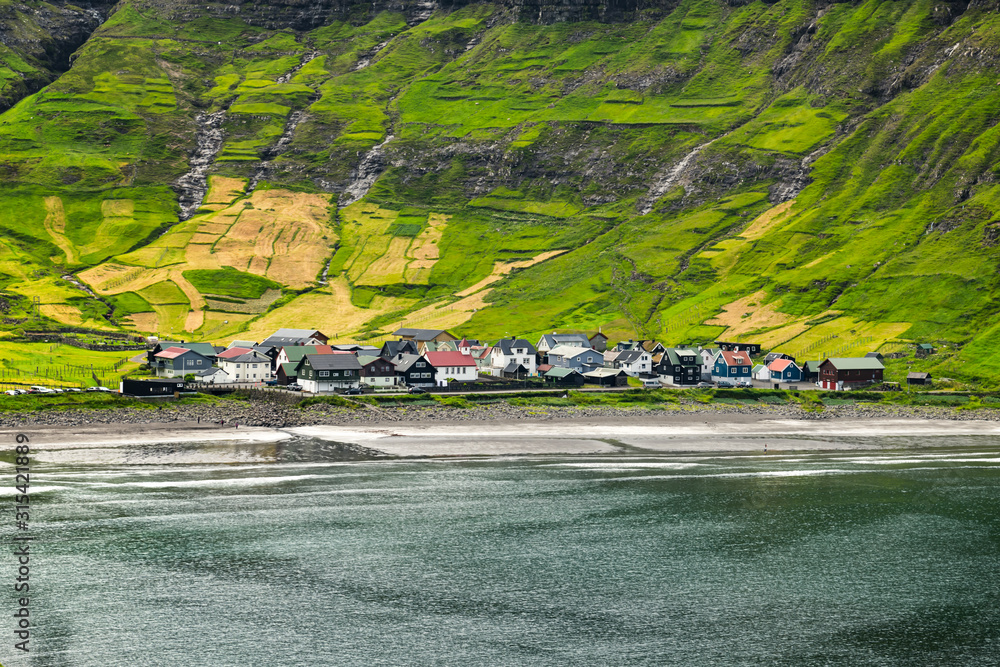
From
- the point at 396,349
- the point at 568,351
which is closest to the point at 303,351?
the point at 396,349

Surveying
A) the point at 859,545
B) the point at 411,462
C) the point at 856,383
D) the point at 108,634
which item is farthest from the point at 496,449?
the point at 856,383

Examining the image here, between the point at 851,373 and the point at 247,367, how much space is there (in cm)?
10436

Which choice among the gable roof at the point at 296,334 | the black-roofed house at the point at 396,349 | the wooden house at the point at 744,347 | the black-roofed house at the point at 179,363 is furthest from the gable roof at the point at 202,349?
the wooden house at the point at 744,347

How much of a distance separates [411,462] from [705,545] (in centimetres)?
3652

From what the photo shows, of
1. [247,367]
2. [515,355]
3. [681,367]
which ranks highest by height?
[515,355]

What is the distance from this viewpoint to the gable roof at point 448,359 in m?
148

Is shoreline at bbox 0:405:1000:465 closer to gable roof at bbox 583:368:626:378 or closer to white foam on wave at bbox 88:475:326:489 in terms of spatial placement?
white foam on wave at bbox 88:475:326:489

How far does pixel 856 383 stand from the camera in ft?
500

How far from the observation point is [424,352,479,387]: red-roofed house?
148000mm

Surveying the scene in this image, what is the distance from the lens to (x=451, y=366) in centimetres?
14925

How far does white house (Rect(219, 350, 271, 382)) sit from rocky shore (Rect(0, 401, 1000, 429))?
2529 cm

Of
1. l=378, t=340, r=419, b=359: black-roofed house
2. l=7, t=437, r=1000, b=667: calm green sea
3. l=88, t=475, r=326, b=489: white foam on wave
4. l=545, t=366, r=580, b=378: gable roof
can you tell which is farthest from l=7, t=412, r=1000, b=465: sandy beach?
l=378, t=340, r=419, b=359: black-roofed house

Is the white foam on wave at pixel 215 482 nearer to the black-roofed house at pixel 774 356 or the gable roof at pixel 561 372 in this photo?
the gable roof at pixel 561 372

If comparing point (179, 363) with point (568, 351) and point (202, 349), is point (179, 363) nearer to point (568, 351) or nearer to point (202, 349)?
point (202, 349)
